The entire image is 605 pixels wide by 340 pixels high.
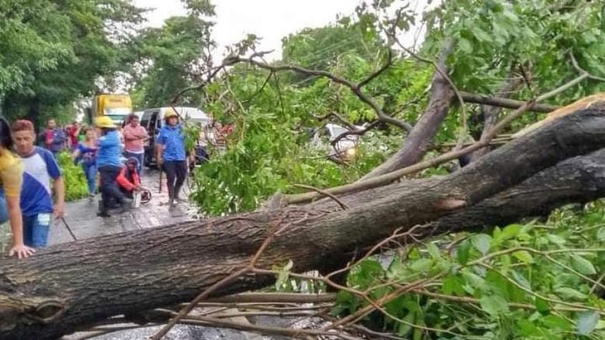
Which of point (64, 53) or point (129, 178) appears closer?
point (129, 178)

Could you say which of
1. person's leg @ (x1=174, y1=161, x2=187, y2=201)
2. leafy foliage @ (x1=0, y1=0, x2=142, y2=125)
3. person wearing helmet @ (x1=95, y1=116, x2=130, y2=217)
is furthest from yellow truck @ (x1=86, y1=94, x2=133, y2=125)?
person wearing helmet @ (x1=95, y1=116, x2=130, y2=217)

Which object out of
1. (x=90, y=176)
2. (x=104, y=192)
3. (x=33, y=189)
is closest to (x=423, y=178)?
(x=33, y=189)

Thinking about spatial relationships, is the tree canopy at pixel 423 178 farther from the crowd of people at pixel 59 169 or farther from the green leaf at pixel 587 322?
the crowd of people at pixel 59 169

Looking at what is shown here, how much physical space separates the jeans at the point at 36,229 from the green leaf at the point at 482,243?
14.1 ft

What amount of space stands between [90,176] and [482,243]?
1435 centimetres

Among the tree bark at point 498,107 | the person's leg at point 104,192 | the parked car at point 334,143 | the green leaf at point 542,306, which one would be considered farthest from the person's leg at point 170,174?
the green leaf at point 542,306

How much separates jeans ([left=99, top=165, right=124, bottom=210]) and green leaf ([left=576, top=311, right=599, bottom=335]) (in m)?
10.3

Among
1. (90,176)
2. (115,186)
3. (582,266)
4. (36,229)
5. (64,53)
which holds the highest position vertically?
(64,53)

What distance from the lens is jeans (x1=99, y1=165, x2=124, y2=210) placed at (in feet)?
41.0

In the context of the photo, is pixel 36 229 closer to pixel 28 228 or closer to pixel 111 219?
pixel 28 228

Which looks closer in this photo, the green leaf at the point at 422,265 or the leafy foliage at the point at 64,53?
the green leaf at the point at 422,265

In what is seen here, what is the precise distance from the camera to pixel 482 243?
3088 millimetres

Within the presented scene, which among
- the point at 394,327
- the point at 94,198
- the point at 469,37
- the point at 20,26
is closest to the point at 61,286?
the point at 394,327

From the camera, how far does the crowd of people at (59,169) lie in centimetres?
514
